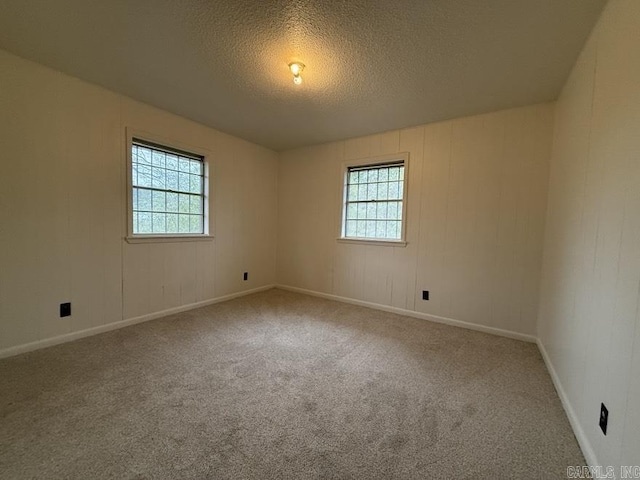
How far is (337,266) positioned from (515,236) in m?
2.28

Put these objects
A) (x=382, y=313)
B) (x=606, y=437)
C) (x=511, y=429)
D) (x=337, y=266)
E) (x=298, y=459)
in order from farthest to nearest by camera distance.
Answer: (x=337, y=266), (x=382, y=313), (x=511, y=429), (x=298, y=459), (x=606, y=437)

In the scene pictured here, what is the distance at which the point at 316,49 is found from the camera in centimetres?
199

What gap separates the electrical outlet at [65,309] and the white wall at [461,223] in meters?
3.03

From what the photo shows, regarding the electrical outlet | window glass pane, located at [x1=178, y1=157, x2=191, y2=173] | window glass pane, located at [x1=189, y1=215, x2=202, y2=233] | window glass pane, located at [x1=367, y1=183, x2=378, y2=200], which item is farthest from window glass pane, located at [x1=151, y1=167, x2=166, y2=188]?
window glass pane, located at [x1=367, y1=183, x2=378, y2=200]

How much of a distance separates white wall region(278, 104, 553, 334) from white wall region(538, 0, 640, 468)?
0.69m

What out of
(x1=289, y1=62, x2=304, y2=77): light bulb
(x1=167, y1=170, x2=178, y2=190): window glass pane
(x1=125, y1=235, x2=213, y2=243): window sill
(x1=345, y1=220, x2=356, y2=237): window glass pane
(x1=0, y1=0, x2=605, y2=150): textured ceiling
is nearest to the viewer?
(x1=0, y1=0, x2=605, y2=150): textured ceiling

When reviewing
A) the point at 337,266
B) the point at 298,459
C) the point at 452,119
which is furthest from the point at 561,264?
the point at 337,266

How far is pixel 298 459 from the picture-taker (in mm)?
1279

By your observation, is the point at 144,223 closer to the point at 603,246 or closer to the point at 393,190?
the point at 393,190

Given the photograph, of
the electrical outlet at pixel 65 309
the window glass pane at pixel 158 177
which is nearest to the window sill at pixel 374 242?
the window glass pane at pixel 158 177

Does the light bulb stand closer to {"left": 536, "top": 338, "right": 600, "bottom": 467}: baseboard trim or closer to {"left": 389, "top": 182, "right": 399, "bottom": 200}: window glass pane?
{"left": 389, "top": 182, "right": 399, "bottom": 200}: window glass pane

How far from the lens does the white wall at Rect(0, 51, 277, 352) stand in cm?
219

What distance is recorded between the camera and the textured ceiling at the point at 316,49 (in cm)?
163

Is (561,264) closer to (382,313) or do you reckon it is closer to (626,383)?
(626,383)
